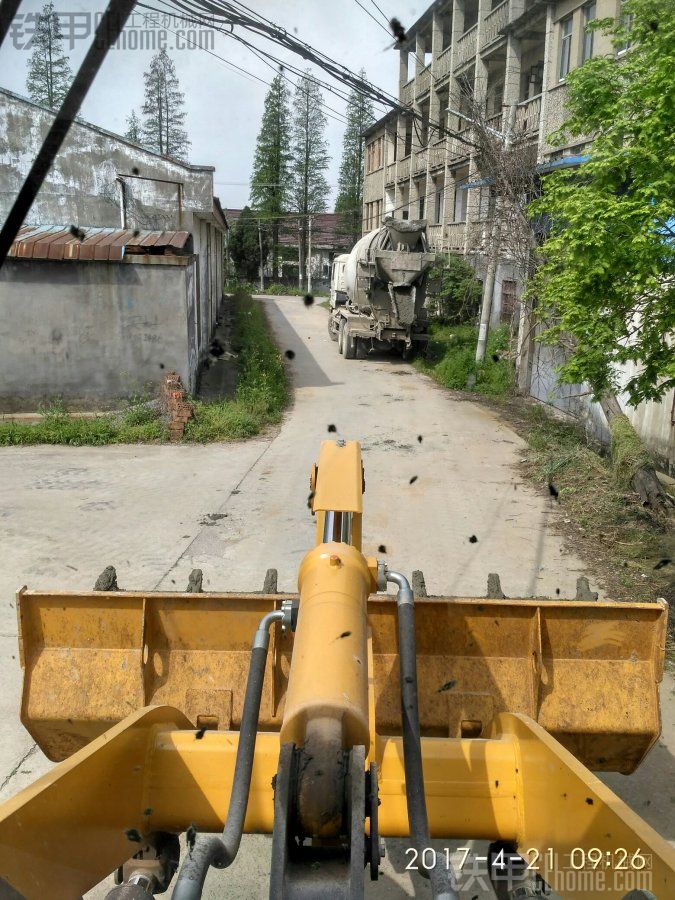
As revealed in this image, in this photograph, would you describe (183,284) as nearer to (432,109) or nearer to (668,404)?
(668,404)

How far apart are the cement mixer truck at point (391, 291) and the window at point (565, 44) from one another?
4.74 m

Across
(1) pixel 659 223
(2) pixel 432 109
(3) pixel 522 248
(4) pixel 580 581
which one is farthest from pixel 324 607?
(2) pixel 432 109

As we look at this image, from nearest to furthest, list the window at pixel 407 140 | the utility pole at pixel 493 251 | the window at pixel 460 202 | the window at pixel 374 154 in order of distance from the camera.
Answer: the utility pole at pixel 493 251 → the window at pixel 460 202 → the window at pixel 407 140 → the window at pixel 374 154

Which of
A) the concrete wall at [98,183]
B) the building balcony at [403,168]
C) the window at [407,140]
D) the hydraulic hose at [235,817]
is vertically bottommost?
the hydraulic hose at [235,817]

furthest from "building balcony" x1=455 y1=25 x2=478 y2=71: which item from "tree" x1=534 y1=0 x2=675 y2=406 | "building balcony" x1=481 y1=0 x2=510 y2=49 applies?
"tree" x1=534 y1=0 x2=675 y2=406

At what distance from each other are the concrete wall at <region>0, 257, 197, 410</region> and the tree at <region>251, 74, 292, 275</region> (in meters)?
23.5

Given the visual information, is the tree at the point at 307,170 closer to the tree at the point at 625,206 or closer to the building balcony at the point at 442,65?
the building balcony at the point at 442,65

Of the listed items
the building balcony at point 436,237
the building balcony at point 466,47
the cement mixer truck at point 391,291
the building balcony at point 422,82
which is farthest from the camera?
the building balcony at point 422,82

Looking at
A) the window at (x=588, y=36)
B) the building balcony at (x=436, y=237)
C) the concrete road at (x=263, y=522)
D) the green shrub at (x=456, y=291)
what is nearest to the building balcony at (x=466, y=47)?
the building balcony at (x=436, y=237)

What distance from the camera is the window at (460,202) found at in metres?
24.6

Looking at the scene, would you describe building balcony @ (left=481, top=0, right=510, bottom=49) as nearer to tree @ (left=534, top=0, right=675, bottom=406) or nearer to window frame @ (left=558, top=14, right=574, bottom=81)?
window frame @ (left=558, top=14, right=574, bottom=81)

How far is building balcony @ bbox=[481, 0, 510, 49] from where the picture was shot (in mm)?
20812

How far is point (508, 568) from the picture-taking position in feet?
21.7

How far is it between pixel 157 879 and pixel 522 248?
13.0 metres
